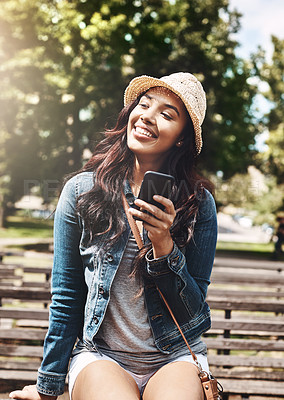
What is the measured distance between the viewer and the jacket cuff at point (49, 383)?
1.88 metres

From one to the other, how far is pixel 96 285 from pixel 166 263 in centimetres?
36

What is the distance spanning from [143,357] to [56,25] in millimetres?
10597

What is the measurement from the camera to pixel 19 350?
134 inches

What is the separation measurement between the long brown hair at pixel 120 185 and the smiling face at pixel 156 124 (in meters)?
0.09

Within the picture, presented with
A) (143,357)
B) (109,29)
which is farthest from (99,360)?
(109,29)

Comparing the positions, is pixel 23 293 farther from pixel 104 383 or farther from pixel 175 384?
pixel 175 384

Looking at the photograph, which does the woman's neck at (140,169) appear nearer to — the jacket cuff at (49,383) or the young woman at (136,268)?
the young woman at (136,268)

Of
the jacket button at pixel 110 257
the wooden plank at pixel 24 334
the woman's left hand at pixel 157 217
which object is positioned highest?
the woman's left hand at pixel 157 217

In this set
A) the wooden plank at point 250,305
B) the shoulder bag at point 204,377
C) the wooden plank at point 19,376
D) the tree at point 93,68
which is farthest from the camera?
the tree at point 93,68

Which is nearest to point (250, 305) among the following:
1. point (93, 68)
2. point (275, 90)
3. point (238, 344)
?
point (238, 344)

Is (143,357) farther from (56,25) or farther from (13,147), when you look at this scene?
(13,147)

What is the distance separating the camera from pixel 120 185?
2100 mm

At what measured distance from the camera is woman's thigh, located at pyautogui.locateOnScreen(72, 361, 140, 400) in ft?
5.23

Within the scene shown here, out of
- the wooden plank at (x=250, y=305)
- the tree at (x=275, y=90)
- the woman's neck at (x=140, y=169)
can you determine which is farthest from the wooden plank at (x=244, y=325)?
the tree at (x=275, y=90)
